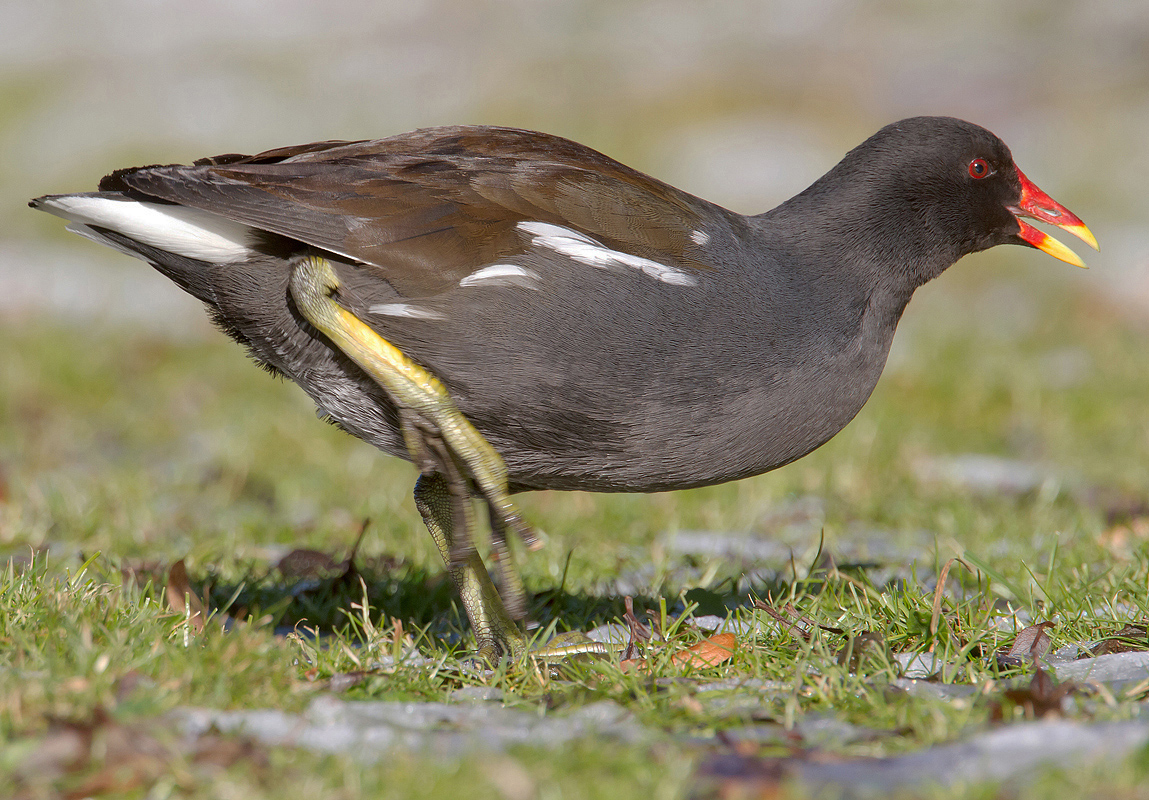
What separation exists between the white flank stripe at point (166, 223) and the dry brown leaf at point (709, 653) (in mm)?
1536

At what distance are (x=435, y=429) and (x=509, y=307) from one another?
1.20 ft

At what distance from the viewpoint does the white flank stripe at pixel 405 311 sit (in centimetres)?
286

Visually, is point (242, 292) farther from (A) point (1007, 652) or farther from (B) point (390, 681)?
(A) point (1007, 652)

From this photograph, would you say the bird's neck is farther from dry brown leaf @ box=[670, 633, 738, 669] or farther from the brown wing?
dry brown leaf @ box=[670, 633, 738, 669]

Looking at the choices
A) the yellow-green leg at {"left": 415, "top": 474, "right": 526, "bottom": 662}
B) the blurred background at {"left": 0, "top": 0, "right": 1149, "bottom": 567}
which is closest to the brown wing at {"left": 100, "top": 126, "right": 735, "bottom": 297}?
the yellow-green leg at {"left": 415, "top": 474, "right": 526, "bottom": 662}

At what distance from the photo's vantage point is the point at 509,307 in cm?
284

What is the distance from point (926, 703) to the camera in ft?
7.76

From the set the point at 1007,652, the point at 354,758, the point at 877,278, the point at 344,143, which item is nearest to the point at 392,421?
the point at 344,143

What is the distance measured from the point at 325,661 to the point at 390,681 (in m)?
0.18

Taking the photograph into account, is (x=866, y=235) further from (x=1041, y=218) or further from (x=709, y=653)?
(x=709, y=653)

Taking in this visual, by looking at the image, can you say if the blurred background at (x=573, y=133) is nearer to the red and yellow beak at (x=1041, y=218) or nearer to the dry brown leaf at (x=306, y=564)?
the dry brown leaf at (x=306, y=564)

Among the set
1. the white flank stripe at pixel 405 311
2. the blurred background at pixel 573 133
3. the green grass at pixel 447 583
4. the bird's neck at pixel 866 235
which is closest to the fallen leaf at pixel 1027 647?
the green grass at pixel 447 583

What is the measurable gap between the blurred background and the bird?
5.25 ft

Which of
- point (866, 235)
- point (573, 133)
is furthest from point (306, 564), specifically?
point (573, 133)
